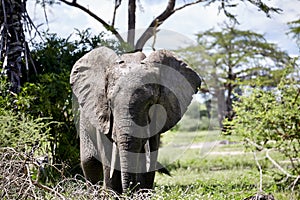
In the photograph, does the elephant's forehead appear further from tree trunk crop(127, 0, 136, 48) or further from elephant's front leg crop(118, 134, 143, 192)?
tree trunk crop(127, 0, 136, 48)

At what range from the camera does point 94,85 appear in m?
5.03

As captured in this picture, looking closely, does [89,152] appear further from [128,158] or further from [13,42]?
[13,42]

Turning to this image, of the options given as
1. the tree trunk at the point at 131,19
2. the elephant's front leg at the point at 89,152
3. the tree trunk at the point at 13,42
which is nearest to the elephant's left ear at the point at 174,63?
the elephant's front leg at the point at 89,152

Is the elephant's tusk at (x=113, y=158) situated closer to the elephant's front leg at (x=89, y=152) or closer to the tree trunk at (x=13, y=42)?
the elephant's front leg at (x=89, y=152)

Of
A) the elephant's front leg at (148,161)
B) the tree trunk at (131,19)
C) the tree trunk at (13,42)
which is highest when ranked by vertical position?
the tree trunk at (131,19)

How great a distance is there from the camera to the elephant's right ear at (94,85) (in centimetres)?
482

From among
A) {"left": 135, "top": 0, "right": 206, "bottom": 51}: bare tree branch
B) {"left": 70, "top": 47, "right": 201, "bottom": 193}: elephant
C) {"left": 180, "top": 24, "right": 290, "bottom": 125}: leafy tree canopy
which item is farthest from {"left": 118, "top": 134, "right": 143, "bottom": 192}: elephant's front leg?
{"left": 180, "top": 24, "right": 290, "bottom": 125}: leafy tree canopy

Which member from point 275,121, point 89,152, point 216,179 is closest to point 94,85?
point 89,152

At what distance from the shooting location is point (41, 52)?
738cm

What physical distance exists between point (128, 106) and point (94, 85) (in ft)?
2.38

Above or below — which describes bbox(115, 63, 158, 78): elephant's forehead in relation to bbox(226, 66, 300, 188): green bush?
above

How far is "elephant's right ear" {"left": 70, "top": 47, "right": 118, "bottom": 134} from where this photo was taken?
482 centimetres

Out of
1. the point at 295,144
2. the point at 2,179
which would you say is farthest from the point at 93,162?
the point at 295,144

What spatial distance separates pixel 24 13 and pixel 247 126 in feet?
11.3
